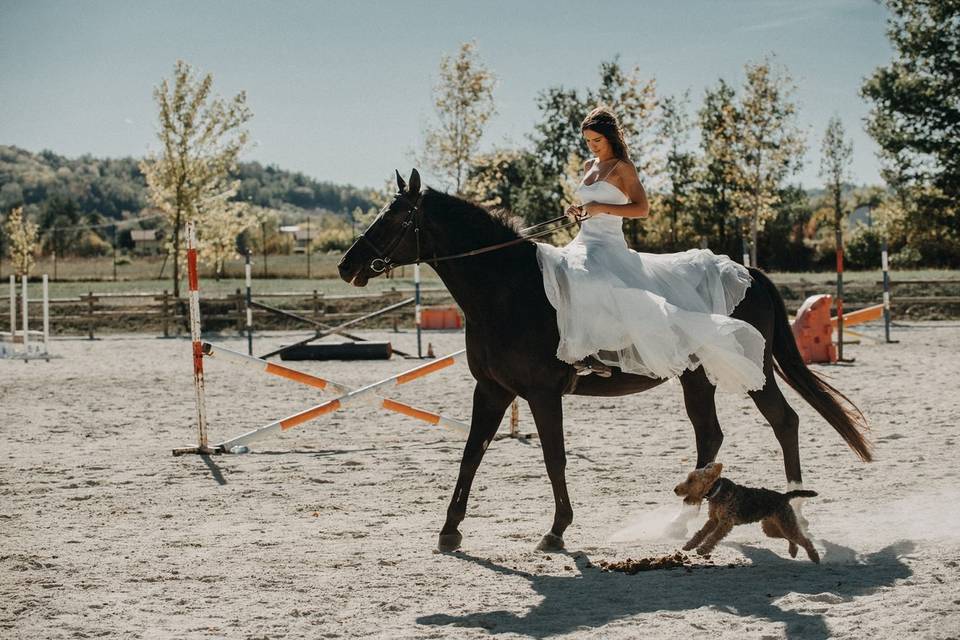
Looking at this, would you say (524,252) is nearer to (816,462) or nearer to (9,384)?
(816,462)

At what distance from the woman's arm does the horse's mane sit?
21.5 inches

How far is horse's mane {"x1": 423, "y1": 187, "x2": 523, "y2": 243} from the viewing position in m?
6.15

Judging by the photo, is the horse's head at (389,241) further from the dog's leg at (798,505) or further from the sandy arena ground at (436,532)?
the dog's leg at (798,505)

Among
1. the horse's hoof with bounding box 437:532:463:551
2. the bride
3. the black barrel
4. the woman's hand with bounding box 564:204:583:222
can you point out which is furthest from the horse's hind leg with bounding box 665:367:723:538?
the black barrel

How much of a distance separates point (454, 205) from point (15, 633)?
3407mm

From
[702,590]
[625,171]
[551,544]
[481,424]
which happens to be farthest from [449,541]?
[625,171]

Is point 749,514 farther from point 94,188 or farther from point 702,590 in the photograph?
point 94,188

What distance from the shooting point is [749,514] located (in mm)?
5348

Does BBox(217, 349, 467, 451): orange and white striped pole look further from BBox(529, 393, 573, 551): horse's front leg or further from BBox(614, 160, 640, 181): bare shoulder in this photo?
BBox(614, 160, 640, 181): bare shoulder

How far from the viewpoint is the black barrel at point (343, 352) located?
1894 cm

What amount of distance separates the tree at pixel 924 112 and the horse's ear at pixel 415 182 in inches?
1450

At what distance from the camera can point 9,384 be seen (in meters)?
15.8

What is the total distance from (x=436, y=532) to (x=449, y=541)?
0.48 m

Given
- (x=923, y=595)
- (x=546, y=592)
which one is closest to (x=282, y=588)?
(x=546, y=592)
